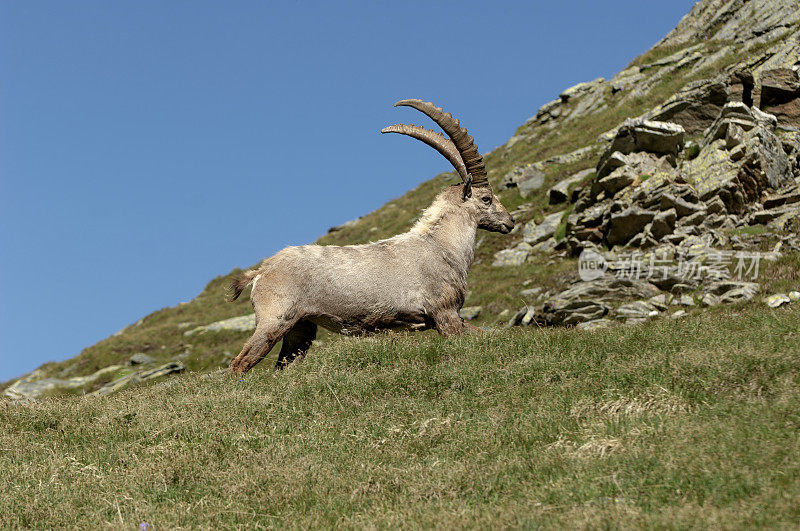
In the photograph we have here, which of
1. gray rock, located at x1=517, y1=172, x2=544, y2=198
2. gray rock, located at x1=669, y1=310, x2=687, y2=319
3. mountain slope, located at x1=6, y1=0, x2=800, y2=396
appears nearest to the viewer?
gray rock, located at x1=669, y1=310, x2=687, y2=319

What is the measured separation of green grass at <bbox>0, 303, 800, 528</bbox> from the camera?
4.99 m

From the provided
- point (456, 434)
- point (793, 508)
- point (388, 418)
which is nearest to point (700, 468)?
point (793, 508)

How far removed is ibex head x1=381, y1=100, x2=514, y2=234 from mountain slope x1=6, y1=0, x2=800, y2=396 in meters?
10.1

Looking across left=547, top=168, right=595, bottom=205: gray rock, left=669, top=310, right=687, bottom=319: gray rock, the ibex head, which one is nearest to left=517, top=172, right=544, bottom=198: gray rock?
left=547, top=168, right=595, bottom=205: gray rock

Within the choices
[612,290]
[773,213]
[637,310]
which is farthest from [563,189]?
[637,310]

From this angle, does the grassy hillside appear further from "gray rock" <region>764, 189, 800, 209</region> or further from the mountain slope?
"gray rock" <region>764, 189, 800, 209</region>

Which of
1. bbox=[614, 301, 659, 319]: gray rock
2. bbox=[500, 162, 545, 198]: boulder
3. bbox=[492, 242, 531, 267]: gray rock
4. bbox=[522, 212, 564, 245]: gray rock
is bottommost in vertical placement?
bbox=[614, 301, 659, 319]: gray rock

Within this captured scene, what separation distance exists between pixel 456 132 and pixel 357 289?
3.76 m

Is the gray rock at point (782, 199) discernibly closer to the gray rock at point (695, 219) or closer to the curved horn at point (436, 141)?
A: the gray rock at point (695, 219)

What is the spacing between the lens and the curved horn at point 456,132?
40.4 feet

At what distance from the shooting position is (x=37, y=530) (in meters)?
5.65

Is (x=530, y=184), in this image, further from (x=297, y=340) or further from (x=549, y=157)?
A: (x=297, y=340)

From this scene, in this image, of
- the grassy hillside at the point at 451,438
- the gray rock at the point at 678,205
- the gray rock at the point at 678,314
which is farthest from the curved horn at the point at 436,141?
the gray rock at the point at 678,205

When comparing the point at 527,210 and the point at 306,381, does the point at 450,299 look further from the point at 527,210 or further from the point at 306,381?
the point at 527,210
